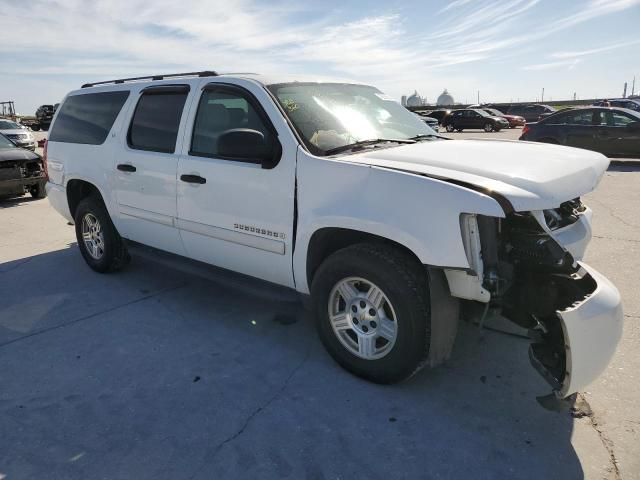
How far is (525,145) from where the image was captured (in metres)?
3.67

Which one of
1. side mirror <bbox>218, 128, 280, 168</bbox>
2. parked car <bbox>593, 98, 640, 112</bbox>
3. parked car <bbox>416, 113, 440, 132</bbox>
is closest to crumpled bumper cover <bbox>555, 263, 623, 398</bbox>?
side mirror <bbox>218, 128, 280, 168</bbox>

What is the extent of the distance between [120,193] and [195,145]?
4.10 ft

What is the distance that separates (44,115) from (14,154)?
112 ft

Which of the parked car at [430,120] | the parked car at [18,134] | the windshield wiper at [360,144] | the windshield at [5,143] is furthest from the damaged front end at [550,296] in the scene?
the parked car at [18,134]

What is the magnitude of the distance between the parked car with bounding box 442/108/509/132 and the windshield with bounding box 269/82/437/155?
27.8 metres

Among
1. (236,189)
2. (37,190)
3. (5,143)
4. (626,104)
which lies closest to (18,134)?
(5,143)

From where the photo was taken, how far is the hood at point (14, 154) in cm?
927

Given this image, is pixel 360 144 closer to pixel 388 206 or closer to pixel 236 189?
pixel 388 206

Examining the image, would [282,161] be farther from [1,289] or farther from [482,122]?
[482,122]

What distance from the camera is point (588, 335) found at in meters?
2.43

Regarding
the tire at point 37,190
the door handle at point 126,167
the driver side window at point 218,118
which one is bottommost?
the tire at point 37,190

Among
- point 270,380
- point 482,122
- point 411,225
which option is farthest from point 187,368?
point 482,122

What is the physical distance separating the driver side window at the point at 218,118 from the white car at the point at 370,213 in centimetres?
1

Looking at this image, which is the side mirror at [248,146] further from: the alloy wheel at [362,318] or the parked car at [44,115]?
the parked car at [44,115]
